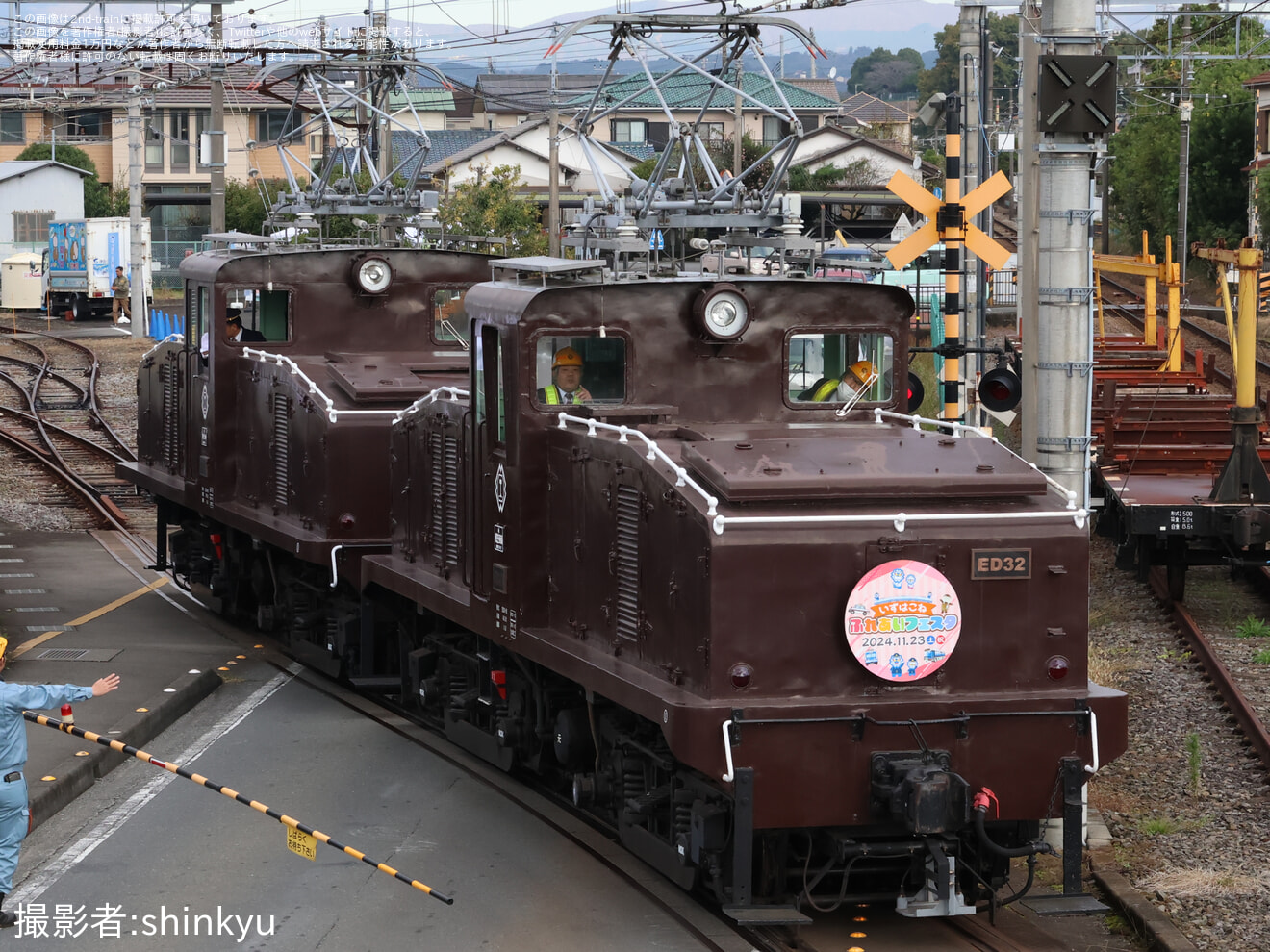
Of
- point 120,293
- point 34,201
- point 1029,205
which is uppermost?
point 34,201

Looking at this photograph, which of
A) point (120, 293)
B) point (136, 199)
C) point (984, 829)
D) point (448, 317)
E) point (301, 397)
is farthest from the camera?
point (120, 293)

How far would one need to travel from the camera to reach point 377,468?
14688mm

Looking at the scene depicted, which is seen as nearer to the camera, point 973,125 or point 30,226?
point 973,125

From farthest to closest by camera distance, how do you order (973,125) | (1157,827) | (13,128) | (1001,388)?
(13,128), (973,125), (1001,388), (1157,827)

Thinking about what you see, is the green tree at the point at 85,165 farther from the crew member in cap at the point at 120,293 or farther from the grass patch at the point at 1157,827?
the grass patch at the point at 1157,827

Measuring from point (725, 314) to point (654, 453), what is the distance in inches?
55.9

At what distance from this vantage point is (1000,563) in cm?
852

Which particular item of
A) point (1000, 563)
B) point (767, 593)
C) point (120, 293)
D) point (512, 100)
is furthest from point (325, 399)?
point (512, 100)

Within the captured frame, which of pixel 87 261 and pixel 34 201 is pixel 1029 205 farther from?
pixel 34 201

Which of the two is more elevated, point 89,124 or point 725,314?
point 89,124

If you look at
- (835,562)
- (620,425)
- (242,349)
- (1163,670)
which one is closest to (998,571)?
(835,562)

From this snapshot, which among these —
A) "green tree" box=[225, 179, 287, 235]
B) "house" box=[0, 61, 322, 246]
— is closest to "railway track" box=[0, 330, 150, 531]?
"green tree" box=[225, 179, 287, 235]

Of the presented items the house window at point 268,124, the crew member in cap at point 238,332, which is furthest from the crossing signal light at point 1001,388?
the house window at point 268,124

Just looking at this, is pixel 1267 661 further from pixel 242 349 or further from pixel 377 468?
pixel 242 349
